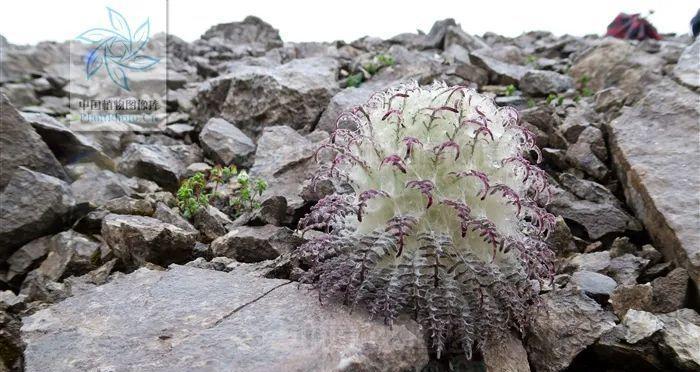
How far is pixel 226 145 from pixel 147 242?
7.92ft

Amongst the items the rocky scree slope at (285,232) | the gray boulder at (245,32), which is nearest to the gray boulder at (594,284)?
the rocky scree slope at (285,232)

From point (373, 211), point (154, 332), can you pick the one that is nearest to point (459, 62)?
point (373, 211)

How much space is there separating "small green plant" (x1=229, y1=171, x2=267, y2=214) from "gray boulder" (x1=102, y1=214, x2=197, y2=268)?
30.7 inches

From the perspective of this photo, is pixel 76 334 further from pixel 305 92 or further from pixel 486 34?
pixel 486 34

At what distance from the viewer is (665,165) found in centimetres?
437

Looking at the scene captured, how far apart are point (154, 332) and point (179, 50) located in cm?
1002

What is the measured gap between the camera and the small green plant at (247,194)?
15.5 feet

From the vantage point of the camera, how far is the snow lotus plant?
2.60m

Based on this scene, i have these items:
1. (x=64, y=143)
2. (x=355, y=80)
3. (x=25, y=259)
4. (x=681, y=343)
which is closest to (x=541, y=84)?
(x=355, y=80)

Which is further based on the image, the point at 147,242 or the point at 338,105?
the point at 338,105

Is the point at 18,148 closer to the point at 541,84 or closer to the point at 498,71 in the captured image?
the point at 498,71

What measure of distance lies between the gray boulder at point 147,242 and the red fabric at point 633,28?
931 cm

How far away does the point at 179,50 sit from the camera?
1172 cm

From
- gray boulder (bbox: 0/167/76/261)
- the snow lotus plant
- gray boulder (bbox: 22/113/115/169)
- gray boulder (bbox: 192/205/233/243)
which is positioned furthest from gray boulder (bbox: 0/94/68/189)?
the snow lotus plant
